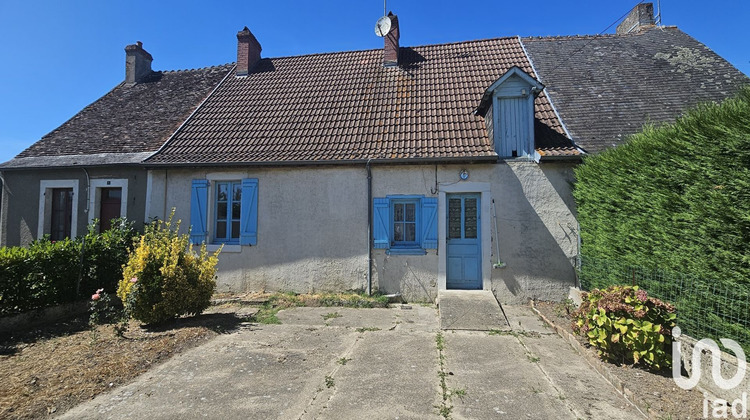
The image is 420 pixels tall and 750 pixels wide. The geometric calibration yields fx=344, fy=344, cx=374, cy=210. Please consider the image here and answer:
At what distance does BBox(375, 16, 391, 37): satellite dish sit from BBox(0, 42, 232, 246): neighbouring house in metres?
6.45

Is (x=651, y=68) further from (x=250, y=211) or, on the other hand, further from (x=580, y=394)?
(x=250, y=211)

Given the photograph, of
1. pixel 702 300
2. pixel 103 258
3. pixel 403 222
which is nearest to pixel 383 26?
pixel 403 222

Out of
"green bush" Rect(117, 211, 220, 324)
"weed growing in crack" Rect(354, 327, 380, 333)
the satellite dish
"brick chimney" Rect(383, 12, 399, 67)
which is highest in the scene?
the satellite dish

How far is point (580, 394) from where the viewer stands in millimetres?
3695

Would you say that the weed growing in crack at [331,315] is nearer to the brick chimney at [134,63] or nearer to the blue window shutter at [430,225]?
the blue window shutter at [430,225]

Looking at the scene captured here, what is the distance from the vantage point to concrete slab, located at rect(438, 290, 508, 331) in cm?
584

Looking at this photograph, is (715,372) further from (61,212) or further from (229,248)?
(61,212)

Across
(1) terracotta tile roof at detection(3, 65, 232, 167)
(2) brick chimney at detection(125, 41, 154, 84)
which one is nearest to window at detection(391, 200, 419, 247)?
(1) terracotta tile roof at detection(3, 65, 232, 167)

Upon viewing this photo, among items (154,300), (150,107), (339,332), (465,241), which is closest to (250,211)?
(154,300)

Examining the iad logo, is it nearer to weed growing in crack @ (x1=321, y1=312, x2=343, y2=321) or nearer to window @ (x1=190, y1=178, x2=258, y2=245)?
weed growing in crack @ (x1=321, y1=312, x2=343, y2=321)

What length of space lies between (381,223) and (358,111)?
11.3 ft

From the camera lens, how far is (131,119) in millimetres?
10703

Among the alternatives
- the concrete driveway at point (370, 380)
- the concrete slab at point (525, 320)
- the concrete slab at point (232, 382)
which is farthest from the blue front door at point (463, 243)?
the concrete slab at point (232, 382)

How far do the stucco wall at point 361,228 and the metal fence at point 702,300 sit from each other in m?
2.18
